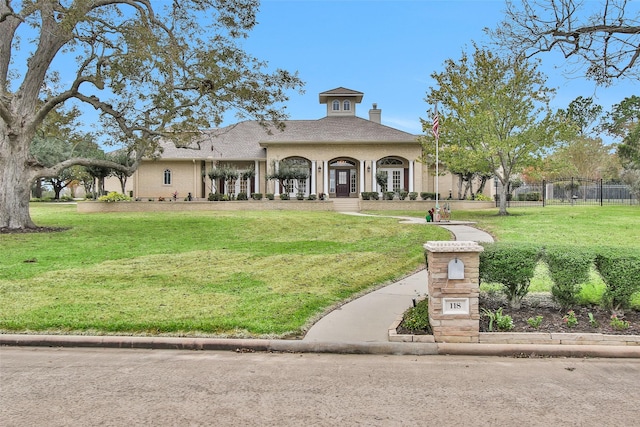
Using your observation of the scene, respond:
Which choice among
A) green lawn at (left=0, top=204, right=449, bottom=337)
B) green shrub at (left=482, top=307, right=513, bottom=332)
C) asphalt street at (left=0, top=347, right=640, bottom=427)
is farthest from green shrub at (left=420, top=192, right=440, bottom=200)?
asphalt street at (left=0, top=347, right=640, bottom=427)

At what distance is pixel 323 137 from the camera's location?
36.0m

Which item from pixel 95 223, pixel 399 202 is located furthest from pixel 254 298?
pixel 399 202

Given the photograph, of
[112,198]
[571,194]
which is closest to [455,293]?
[112,198]

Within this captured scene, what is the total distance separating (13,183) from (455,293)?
18.0 m

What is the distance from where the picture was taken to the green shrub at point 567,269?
5.96m

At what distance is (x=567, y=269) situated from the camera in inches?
238

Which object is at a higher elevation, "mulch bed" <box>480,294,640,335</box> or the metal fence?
the metal fence

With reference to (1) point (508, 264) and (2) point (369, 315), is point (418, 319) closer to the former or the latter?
(2) point (369, 315)

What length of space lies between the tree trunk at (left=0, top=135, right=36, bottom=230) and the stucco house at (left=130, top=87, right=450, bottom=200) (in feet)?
59.4

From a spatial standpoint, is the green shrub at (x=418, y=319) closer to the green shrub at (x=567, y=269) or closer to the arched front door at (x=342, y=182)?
the green shrub at (x=567, y=269)

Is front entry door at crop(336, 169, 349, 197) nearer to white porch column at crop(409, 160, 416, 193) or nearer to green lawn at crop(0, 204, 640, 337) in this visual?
white porch column at crop(409, 160, 416, 193)

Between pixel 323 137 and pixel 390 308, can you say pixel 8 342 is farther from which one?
pixel 323 137

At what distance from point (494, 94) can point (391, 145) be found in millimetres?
12551

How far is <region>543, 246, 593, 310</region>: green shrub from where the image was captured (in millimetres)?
5965
